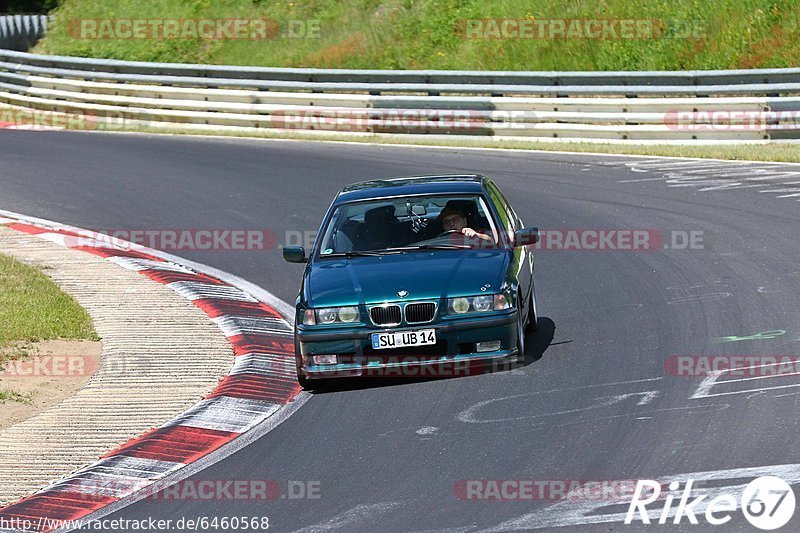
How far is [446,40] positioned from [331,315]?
65.8 ft

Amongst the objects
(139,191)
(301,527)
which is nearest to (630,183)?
(139,191)

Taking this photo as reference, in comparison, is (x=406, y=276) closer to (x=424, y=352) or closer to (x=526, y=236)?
(x=424, y=352)

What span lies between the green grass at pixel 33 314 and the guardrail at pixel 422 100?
11346mm

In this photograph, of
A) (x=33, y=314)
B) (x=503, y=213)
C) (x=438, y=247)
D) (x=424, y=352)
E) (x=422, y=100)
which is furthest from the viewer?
(x=422, y=100)

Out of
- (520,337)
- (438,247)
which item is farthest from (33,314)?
(520,337)

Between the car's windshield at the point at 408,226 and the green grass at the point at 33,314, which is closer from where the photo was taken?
the car's windshield at the point at 408,226

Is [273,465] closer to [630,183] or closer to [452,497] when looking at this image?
[452,497]

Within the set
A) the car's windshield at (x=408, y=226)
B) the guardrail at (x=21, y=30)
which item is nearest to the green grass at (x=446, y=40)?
the guardrail at (x=21, y=30)

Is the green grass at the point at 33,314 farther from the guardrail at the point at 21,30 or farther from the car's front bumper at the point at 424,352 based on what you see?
the guardrail at the point at 21,30

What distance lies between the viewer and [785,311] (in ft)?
35.8

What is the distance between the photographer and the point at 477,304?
31.2 feet

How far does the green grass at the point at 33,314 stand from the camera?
11.2 metres

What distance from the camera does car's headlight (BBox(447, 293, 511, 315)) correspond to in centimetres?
949

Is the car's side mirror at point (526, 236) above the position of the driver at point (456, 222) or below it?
below
